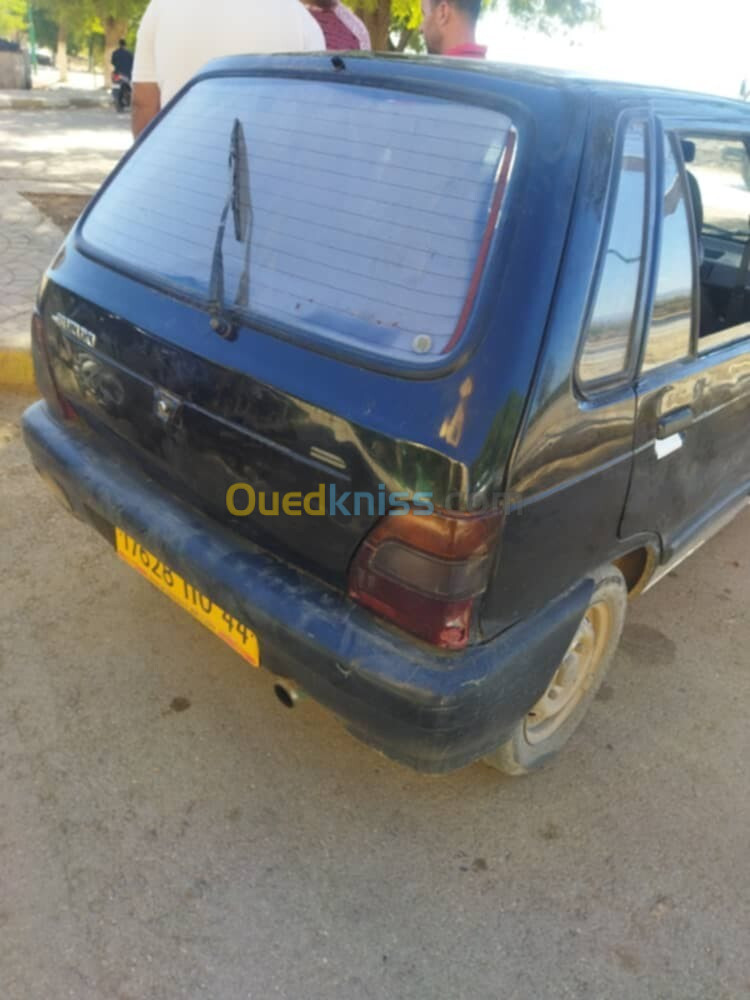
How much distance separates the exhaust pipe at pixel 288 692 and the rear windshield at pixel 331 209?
2.71 feet

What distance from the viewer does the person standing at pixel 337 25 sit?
15.1 ft

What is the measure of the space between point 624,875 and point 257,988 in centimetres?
96

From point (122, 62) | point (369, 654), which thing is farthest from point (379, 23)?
point (122, 62)

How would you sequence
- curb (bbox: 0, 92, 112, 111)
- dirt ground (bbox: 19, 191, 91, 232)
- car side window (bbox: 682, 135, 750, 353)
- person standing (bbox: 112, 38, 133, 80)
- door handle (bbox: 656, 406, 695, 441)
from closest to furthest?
1. door handle (bbox: 656, 406, 695, 441)
2. car side window (bbox: 682, 135, 750, 353)
3. dirt ground (bbox: 19, 191, 91, 232)
4. curb (bbox: 0, 92, 112, 111)
5. person standing (bbox: 112, 38, 133, 80)

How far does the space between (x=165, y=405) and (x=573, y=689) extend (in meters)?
1.41

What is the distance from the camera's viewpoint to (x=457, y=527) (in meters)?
1.63

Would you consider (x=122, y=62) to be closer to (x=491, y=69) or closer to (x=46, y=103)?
(x=46, y=103)

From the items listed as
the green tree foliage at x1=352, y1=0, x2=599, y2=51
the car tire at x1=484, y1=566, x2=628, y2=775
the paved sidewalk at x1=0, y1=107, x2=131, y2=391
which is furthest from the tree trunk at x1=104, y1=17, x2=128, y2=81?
the car tire at x1=484, y1=566, x2=628, y2=775

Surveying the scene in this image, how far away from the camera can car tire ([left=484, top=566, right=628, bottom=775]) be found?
223 centimetres

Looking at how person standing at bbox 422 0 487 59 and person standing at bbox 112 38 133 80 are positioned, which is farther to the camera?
person standing at bbox 112 38 133 80

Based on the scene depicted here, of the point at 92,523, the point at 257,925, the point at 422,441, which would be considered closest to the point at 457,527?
the point at 422,441

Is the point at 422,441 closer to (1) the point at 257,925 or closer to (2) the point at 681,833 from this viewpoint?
(1) the point at 257,925

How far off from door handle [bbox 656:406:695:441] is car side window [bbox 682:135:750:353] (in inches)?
7.4

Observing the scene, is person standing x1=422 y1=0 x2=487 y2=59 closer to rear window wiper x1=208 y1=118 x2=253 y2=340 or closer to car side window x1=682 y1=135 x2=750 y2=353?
car side window x1=682 y1=135 x2=750 y2=353
